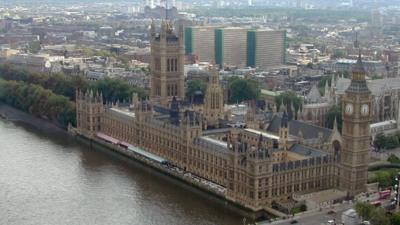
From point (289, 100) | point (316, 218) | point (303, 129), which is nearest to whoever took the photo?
point (316, 218)

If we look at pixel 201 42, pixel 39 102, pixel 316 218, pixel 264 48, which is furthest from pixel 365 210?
pixel 201 42

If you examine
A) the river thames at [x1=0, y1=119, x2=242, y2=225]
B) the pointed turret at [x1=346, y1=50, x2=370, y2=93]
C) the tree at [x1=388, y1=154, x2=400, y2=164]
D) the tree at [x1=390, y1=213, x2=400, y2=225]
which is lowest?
the river thames at [x1=0, y1=119, x2=242, y2=225]

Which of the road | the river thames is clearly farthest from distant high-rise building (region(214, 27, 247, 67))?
the road

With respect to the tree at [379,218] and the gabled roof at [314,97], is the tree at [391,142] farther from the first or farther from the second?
the tree at [379,218]

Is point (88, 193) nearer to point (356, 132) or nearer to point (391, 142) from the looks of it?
point (356, 132)

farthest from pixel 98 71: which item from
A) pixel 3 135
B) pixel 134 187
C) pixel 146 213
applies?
pixel 146 213

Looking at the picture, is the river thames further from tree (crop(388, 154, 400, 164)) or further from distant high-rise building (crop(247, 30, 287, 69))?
distant high-rise building (crop(247, 30, 287, 69))

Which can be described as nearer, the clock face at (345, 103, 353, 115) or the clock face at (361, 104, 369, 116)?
the clock face at (361, 104, 369, 116)
